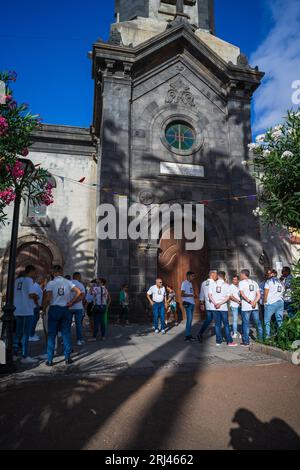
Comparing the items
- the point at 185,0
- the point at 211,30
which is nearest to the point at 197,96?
the point at 211,30

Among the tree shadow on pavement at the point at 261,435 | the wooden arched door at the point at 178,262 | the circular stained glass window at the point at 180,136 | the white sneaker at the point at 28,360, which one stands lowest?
the tree shadow on pavement at the point at 261,435

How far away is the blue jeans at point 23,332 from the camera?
618 centimetres

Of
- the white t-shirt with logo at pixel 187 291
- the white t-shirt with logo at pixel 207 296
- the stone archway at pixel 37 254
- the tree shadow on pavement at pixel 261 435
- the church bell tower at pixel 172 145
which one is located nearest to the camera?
the tree shadow on pavement at pixel 261 435

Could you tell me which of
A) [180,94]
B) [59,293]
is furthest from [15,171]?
[180,94]

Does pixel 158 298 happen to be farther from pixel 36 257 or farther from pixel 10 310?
pixel 36 257

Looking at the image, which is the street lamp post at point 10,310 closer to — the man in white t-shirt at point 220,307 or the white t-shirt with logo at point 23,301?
the white t-shirt with logo at point 23,301

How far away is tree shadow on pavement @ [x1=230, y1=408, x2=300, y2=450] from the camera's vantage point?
291cm

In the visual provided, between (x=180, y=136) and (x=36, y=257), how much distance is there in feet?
28.9

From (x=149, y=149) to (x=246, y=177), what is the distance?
4.48m

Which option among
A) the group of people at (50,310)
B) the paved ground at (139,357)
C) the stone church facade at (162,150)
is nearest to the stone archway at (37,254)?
the stone church facade at (162,150)

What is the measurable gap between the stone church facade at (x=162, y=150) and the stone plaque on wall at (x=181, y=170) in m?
0.05

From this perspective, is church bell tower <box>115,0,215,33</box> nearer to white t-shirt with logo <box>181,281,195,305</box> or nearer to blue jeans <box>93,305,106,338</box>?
white t-shirt with logo <box>181,281,195,305</box>

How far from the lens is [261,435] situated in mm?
3104

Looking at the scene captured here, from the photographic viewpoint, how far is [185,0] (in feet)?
55.7
